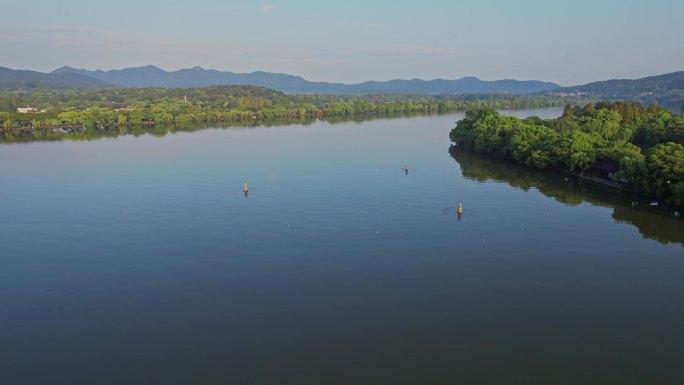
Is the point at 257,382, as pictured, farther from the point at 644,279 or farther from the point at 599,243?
the point at 599,243

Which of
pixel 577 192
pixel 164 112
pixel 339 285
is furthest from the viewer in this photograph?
pixel 164 112

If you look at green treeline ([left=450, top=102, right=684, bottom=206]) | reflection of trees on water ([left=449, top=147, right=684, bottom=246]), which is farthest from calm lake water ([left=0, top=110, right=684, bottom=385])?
green treeline ([left=450, top=102, right=684, bottom=206])

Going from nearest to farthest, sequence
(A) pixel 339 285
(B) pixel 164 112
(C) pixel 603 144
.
→ (A) pixel 339 285 → (C) pixel 603 144 → (B) pixel 164 112

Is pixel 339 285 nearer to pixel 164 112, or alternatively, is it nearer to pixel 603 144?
pixel 603 144

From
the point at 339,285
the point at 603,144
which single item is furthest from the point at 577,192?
the point at 339,285

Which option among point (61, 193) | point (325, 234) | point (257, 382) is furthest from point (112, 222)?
point (257, 382)

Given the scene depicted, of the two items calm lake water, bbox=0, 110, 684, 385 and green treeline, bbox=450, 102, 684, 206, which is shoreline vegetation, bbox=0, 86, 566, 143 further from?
calm lake water, bbox=0, 110, 684, 385

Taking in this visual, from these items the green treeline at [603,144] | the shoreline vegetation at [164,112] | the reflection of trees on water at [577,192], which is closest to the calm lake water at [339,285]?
the reflection of trees on water at [577,192]
